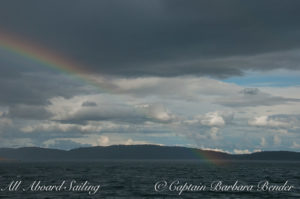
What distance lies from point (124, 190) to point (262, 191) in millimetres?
30673

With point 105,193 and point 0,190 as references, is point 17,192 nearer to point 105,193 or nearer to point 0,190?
point 0,190

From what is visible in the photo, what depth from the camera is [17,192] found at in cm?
8331

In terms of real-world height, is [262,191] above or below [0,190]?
below

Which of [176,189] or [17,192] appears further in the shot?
[176,189]

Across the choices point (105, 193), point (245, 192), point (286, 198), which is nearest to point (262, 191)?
point (245, 192)

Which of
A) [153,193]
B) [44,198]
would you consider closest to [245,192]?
[153,193]

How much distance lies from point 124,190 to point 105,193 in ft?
21.2

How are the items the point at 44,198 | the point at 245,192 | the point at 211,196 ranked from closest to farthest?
the point at 44,198, the point at 211,196, the point at 245,192

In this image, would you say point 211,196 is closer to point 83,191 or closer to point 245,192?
point 245,192

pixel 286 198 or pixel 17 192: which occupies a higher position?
pixel 17 192

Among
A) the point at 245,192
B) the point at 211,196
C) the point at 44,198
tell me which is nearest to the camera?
the point at 44,198

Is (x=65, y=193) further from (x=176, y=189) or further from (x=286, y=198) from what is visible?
(x=286, y=198)

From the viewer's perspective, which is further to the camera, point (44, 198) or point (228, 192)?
point (228, 192)

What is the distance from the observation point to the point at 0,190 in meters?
87.6
